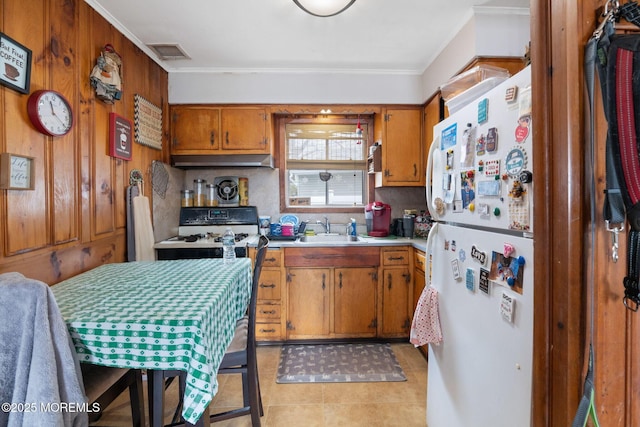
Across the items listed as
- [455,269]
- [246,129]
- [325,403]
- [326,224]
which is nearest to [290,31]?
[246,129]

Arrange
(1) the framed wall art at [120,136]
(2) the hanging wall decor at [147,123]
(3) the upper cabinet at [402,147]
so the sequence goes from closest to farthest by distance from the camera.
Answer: (1) the framed wall art at [120,136]
(2) the hanging wall decor at [147,123]
(3) the upper cabinet at [402,147]

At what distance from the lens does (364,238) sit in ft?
9.55

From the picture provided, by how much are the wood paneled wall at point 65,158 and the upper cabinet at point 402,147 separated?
2.22 m

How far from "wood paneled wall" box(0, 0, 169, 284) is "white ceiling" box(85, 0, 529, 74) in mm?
302

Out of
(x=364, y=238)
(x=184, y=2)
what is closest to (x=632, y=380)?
(x=364, y=238)

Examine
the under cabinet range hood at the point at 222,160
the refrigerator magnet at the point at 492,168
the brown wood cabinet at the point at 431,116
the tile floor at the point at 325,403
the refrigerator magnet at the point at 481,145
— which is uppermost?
the brown wood cabinet at the point at 431,116

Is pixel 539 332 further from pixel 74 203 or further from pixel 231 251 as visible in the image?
pixel 74 203

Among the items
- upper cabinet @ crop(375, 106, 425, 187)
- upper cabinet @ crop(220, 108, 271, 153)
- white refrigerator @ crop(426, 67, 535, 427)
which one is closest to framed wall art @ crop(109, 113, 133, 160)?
upper cabinet @ crop(220, 108, 271, 153)

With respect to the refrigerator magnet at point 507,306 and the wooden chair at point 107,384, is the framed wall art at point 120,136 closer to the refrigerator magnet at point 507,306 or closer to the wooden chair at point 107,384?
the wooden chair at point 107,384

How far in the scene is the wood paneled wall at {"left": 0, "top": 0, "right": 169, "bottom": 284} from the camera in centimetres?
134

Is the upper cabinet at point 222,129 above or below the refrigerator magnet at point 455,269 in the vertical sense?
above

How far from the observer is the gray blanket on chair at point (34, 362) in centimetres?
87

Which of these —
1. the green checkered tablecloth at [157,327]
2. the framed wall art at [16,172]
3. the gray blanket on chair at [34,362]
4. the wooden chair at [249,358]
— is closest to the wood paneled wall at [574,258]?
the green checkered tablecloth at [157,327]

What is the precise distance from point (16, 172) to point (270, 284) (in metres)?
1.82
